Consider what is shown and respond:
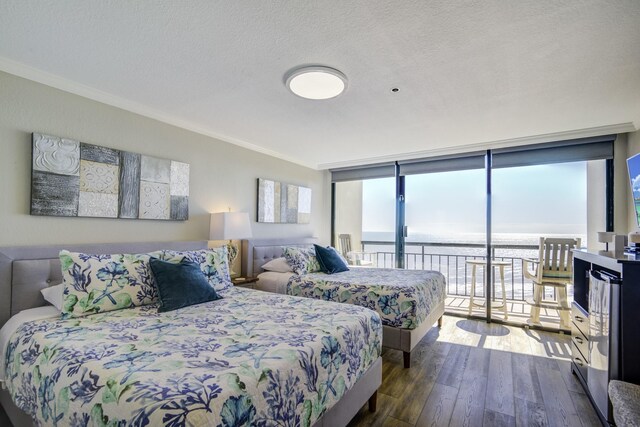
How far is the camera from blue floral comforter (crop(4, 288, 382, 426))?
0.98m

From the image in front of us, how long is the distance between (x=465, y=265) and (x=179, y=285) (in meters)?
4.35

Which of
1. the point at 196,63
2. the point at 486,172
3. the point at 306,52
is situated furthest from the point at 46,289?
the point at 486,172

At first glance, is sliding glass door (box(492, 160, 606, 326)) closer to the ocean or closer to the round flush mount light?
the ocean

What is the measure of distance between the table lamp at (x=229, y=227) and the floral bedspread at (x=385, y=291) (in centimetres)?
80

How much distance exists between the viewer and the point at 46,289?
2057 millimetres

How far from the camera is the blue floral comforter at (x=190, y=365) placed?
98cm

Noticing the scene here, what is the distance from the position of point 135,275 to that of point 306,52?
1.95m

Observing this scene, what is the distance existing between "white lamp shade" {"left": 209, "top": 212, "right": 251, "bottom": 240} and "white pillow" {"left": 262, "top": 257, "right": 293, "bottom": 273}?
574mm

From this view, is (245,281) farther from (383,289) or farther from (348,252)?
(348,252)

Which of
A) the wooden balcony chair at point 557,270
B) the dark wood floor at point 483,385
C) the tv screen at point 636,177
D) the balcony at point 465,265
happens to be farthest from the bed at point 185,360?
the balcony at point 465,265

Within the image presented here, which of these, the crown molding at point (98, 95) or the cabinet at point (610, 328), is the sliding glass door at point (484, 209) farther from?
the crown molding at point (98, 95)

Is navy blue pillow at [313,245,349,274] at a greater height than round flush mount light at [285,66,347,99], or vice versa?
round flush mount light at [285,66,347,99]

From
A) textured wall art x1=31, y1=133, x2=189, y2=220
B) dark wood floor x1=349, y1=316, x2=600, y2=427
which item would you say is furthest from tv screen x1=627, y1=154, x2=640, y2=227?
textured wall art x1=31, y1=133, x2=189, y2=220

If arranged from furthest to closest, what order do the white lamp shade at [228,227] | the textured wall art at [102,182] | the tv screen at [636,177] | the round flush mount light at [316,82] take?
1. the white lamp shade at [228,227]
2. the tv screen at [636,177]
3. the textured wall art at [102,182]
4. the round flush mount light at [316,82]
